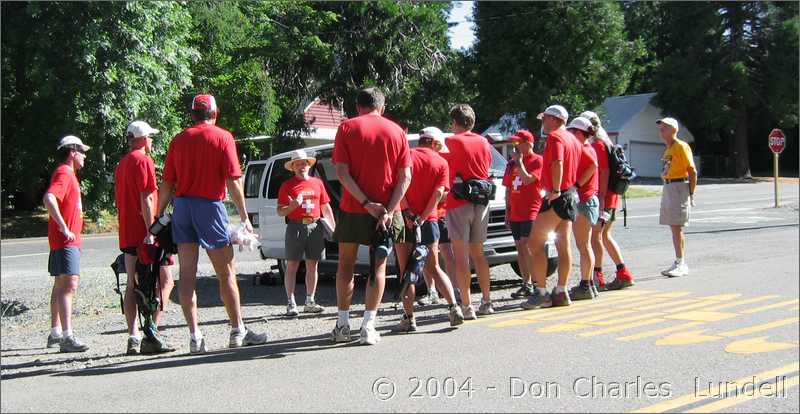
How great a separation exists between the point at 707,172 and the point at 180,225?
56251 millimetres

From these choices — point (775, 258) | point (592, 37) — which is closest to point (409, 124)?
point (592, 37)

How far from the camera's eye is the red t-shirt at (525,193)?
366 inches

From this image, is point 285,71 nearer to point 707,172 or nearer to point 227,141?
point 227,141

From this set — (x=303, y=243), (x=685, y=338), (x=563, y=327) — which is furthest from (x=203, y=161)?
(x=685, y=338)

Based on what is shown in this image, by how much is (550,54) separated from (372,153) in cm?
3683

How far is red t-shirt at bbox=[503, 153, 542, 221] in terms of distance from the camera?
9289 mm

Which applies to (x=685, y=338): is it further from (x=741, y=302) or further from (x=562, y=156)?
(x=562, y=156)

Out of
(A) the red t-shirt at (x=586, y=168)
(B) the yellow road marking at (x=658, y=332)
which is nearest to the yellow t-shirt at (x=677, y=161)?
(A) the red t-shirt at (x=586, y=168)

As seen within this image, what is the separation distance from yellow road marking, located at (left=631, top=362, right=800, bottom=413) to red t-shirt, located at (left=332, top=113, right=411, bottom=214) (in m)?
2.83

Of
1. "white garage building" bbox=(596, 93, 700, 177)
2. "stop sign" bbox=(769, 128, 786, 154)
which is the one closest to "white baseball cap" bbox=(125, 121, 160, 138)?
"stop sign" bbox=(769, 128, 786, 154)

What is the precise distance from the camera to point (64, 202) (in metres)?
7.42

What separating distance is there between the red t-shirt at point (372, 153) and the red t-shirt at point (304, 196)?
2.55 metres

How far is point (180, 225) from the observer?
6742 millimetres

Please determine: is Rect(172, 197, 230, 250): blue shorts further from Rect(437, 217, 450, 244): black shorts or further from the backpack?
the backpack
